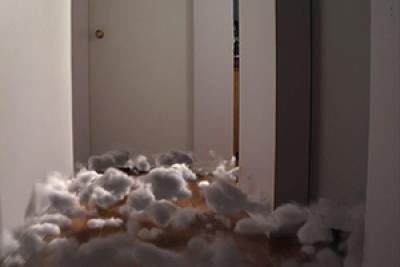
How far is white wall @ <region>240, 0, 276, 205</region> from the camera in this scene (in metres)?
1.07

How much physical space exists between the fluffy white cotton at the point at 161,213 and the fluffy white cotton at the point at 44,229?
241mm

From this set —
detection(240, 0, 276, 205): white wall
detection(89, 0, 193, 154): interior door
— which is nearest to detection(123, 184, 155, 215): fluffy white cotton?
detection(240, 0, 276, 205): white wall

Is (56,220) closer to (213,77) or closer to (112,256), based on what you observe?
(112,256)

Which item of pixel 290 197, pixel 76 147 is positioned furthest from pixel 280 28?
pixel 76 147

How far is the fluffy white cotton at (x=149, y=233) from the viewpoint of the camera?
0.94m

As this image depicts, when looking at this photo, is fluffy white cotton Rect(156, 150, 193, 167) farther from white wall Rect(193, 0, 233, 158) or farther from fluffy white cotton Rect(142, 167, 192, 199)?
fluffy white cotton Rect(142, 167, 192, 199)

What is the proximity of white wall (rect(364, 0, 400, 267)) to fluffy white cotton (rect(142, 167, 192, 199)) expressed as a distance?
0.67m

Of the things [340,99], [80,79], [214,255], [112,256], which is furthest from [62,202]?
[80,79]

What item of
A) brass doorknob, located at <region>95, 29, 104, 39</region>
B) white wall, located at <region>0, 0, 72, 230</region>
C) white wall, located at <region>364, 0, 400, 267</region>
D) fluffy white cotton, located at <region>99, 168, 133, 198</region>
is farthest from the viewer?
brass doorknob, located at <region>95, 29, 104, 39</region>

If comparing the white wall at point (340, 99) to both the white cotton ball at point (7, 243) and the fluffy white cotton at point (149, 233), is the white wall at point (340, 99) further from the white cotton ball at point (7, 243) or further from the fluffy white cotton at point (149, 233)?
the white cotton ball at point (7, 243)

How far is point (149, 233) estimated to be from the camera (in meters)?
0.96

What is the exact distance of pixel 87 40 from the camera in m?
2.34

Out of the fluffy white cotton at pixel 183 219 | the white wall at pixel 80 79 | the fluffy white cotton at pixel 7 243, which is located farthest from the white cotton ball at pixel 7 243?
the white wall at pixel 80 79

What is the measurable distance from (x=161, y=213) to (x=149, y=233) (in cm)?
8
